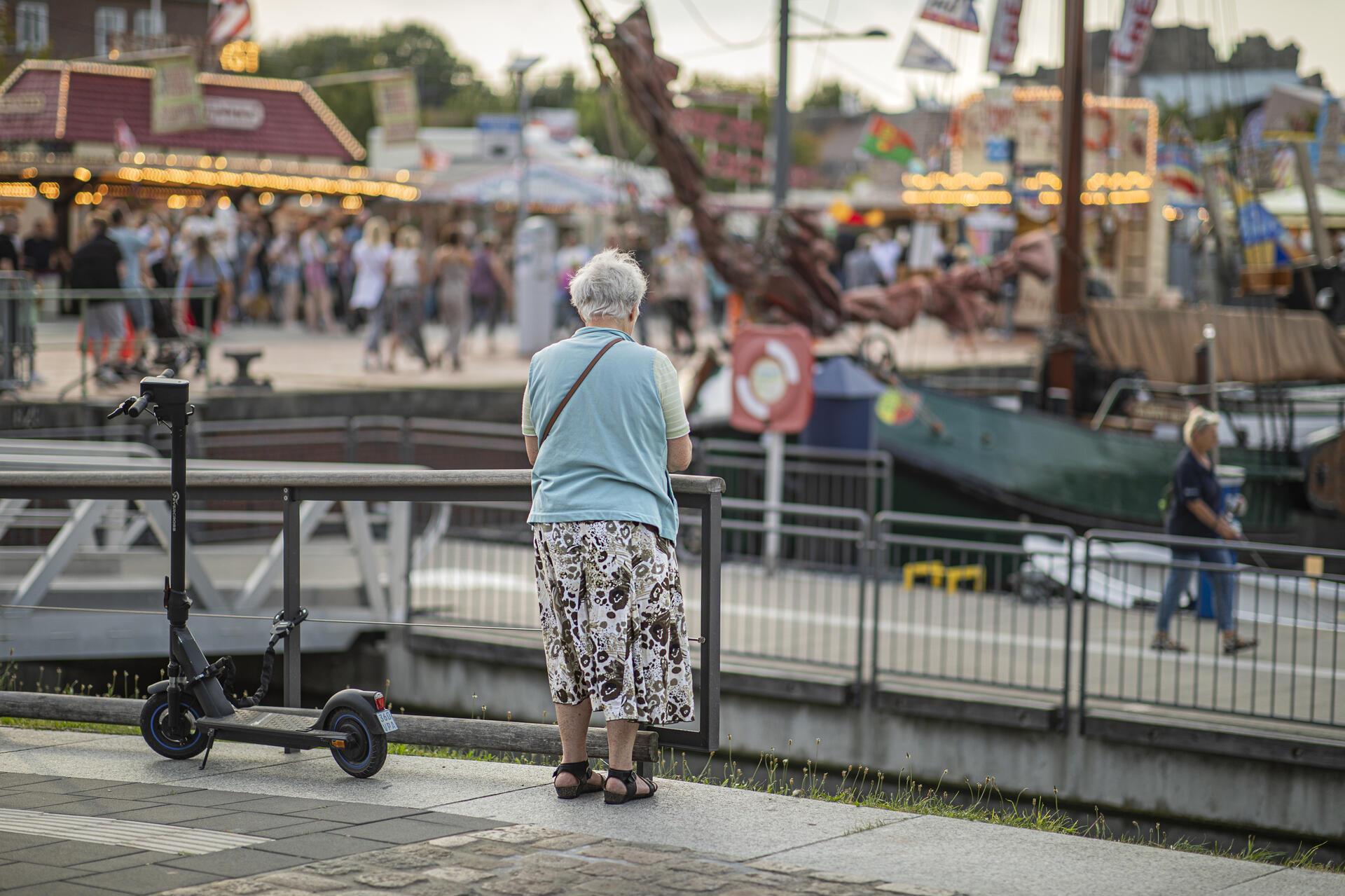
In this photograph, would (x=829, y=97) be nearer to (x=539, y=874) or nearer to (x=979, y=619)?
(x=979, y=619)

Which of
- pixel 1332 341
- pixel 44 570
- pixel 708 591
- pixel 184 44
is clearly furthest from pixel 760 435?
pixel 184 44

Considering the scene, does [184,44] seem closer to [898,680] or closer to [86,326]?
[86,326]

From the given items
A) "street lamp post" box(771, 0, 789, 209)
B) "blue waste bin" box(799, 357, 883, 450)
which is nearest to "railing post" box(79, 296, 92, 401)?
"street lamp post" box(771, 0, 789, 209)

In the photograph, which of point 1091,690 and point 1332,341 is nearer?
point 1091,690

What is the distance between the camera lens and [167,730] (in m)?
5.61

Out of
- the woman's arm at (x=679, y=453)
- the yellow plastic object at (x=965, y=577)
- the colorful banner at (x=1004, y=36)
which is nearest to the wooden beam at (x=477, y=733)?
the woman's arm at (x=679, y=453)

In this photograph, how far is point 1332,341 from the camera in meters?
19.4

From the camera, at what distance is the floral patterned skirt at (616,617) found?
16.1ft

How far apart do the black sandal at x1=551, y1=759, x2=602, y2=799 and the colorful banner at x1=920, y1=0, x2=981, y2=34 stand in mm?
14473

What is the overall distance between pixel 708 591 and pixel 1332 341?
16230 mm

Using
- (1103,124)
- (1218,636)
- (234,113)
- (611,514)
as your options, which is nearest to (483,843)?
(611,514)

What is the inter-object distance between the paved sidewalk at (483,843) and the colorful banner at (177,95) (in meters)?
26.4

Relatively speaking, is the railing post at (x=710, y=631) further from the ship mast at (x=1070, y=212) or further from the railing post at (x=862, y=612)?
the ship mast at (x=1070, y=212)

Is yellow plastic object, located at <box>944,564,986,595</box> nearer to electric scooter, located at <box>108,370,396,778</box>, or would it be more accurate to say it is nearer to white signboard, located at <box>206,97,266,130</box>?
electric scooter, located at <box>108,370,396,778</box>
